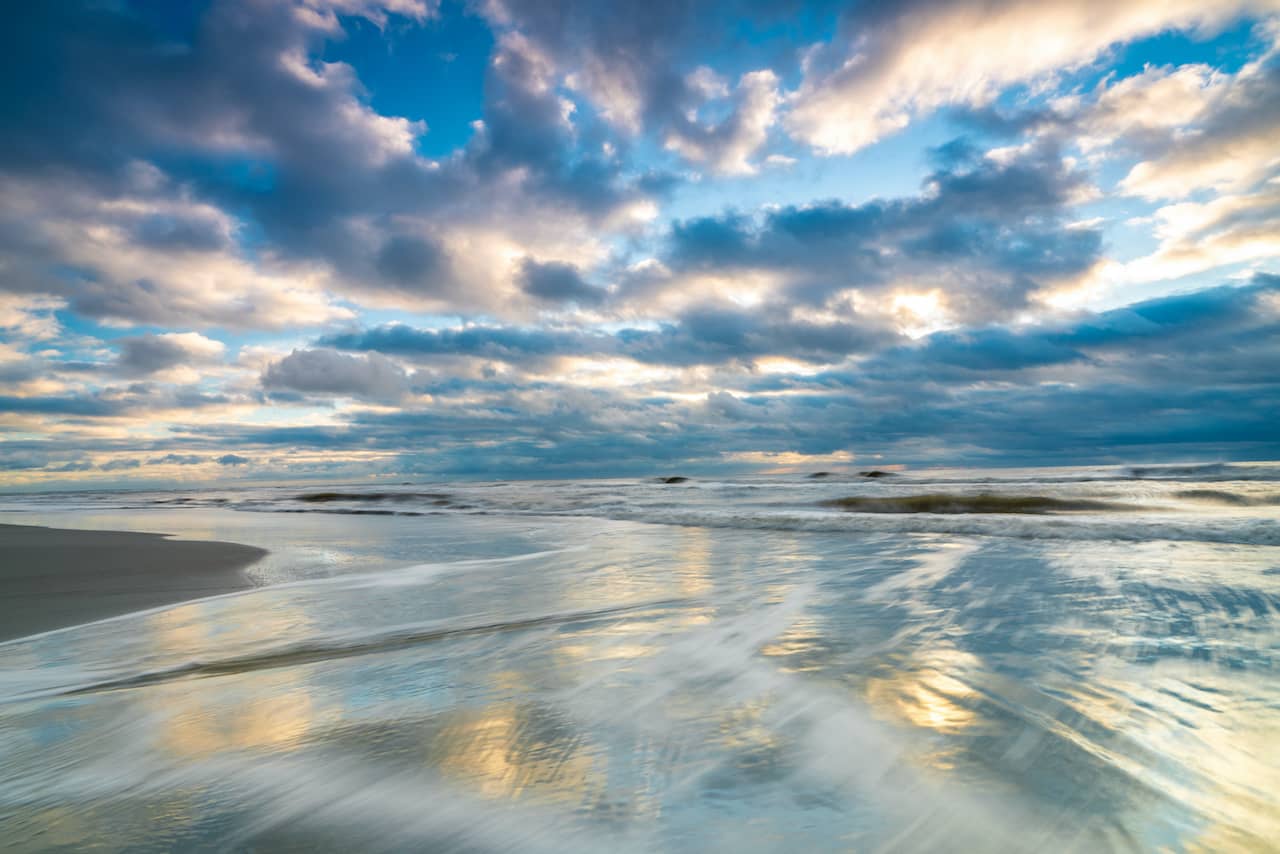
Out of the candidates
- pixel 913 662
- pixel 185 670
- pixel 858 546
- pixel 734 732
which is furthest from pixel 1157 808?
pixel 858 546

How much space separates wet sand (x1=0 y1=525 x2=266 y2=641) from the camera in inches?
185

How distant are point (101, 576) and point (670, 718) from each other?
690 centimetres

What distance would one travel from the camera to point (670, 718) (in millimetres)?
2143

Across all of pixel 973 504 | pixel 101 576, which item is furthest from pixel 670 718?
pixel 973 504

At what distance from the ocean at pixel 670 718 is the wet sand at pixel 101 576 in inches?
25.5

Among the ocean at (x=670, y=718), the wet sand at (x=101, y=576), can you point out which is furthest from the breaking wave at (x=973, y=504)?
the wet sand at (x=101, y=576)

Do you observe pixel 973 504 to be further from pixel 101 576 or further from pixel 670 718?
pixel 101 576

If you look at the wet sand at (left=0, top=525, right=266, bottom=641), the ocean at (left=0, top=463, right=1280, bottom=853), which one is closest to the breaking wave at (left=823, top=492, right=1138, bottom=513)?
the ocean at (left=0, top=463, right=1280, bottom=853)

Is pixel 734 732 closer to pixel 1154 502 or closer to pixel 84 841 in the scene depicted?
pixel 84 841

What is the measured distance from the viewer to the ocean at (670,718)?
4.86 feet

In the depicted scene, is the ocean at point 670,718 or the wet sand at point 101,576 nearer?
the ocean at point 670,718

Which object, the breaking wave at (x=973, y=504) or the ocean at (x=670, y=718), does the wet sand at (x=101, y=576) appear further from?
the breaking wave at (x=973, y=504)

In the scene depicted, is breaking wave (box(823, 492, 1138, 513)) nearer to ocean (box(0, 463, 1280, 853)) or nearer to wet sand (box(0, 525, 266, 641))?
ocean (box(0, 463, 1280, 853))

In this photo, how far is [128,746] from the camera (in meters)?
2.08
